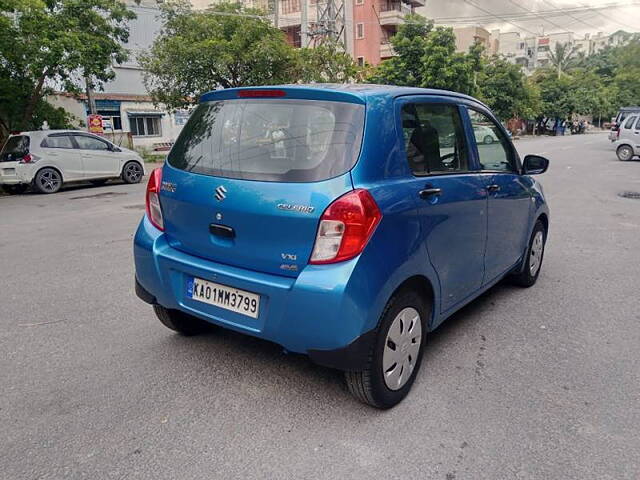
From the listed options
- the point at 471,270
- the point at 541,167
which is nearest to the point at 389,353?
the point at 471,270

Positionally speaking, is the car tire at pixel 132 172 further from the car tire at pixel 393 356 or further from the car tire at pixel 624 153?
the car tire at pixel 624 153

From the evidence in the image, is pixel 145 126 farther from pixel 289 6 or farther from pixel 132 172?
pixel 289 6

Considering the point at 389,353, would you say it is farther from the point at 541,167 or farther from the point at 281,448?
the point at 541,167

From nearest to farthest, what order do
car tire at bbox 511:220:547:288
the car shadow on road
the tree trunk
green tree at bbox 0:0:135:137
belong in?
1. the car shadow on road
2. car tire at bbox 511:220:547:288
3. green tree at bbox 0:0:135:137
4. the tree trunk

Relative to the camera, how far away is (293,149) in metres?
2.79

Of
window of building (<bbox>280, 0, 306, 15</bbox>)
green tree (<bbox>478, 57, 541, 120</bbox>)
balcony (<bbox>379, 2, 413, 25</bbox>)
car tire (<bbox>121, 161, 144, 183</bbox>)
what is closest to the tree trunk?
car tire (<bbox>121, 161, 144, 183</bbox>)

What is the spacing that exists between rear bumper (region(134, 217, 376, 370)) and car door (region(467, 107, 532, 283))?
165cm

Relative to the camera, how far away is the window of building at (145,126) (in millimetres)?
29673

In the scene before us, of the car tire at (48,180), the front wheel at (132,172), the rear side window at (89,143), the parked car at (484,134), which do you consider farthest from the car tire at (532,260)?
the front wheel at (132,172)

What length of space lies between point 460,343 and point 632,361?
1090 mm

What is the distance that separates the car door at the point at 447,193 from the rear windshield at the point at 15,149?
1221 cm

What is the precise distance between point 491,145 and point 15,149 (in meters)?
12.4

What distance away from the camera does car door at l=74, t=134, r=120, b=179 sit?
1369 centimetres

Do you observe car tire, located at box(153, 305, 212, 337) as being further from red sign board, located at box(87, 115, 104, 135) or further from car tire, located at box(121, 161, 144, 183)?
red sign board, located at box(87, 115, 104, 135)
